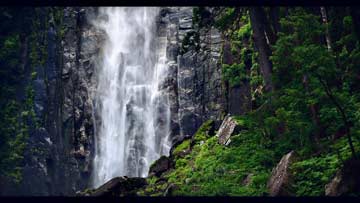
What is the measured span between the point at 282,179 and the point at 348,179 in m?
1.98

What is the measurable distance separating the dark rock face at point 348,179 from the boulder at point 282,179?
142 centimetres

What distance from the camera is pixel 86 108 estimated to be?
37312 mm

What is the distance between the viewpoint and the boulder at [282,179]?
9164 millimetres

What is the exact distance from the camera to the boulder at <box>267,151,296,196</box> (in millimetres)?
9164

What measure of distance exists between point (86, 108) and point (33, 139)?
5.96 meters

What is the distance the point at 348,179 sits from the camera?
7.47m

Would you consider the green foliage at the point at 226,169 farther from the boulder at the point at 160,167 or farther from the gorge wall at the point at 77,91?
the gorge wall at the point at 77,91

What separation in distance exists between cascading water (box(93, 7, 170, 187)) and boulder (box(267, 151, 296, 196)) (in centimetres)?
2500

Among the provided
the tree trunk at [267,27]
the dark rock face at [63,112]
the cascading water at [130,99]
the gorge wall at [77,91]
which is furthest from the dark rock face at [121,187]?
the cascading water at [130,99]

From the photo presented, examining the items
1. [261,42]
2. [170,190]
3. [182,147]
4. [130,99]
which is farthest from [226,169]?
[130,99]

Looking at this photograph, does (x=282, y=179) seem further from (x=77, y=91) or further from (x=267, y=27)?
(x=77, y=91)

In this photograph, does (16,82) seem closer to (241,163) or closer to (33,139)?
(33,139)

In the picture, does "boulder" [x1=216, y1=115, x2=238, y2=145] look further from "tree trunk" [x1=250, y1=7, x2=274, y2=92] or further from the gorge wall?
the gorge wall

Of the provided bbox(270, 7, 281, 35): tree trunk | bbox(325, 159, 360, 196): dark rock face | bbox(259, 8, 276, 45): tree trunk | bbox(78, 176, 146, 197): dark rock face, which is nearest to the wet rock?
bbox(78, 176, 146, 197): dark rock face
